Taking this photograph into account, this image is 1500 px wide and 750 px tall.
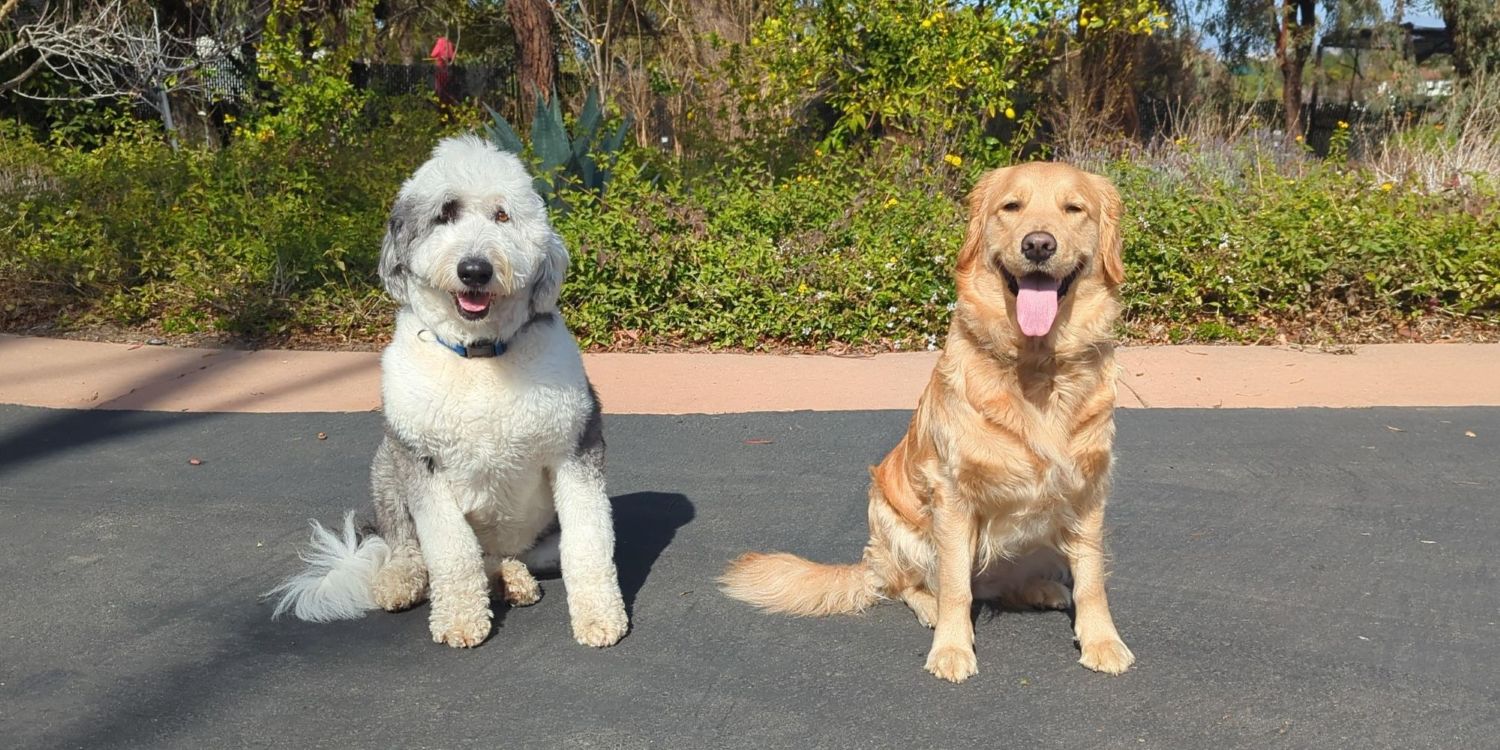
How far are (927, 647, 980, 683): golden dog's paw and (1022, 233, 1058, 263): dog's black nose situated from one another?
120 centimetres

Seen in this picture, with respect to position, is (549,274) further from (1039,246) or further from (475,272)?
(1039,246)

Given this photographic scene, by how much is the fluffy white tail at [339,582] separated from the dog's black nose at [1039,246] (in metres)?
2.36

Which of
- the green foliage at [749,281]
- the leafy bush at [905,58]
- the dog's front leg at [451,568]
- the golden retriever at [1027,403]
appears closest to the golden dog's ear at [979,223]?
the golden retriever at [1027,403]

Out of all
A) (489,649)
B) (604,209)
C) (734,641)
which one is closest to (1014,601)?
(734,641)

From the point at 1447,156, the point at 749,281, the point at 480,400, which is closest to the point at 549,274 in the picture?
the point at 480,400

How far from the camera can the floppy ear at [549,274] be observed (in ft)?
11.9

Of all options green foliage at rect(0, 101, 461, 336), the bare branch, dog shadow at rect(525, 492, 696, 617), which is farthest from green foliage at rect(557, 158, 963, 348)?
the bare branch

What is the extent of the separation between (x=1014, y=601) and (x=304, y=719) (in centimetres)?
232

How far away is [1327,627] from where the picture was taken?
3934 millimetres

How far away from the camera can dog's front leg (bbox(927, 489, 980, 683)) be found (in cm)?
357

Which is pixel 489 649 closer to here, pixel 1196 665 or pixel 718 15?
pixel 1196 665

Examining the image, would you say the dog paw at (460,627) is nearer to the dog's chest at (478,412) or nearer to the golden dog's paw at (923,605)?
the dog's chest at (478,412)

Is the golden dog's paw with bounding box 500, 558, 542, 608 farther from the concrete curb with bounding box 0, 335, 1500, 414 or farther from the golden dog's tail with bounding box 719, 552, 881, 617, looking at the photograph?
the concrete curb with bounding box 0, 335, 1500, 414

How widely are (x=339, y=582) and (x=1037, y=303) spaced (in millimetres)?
2493
